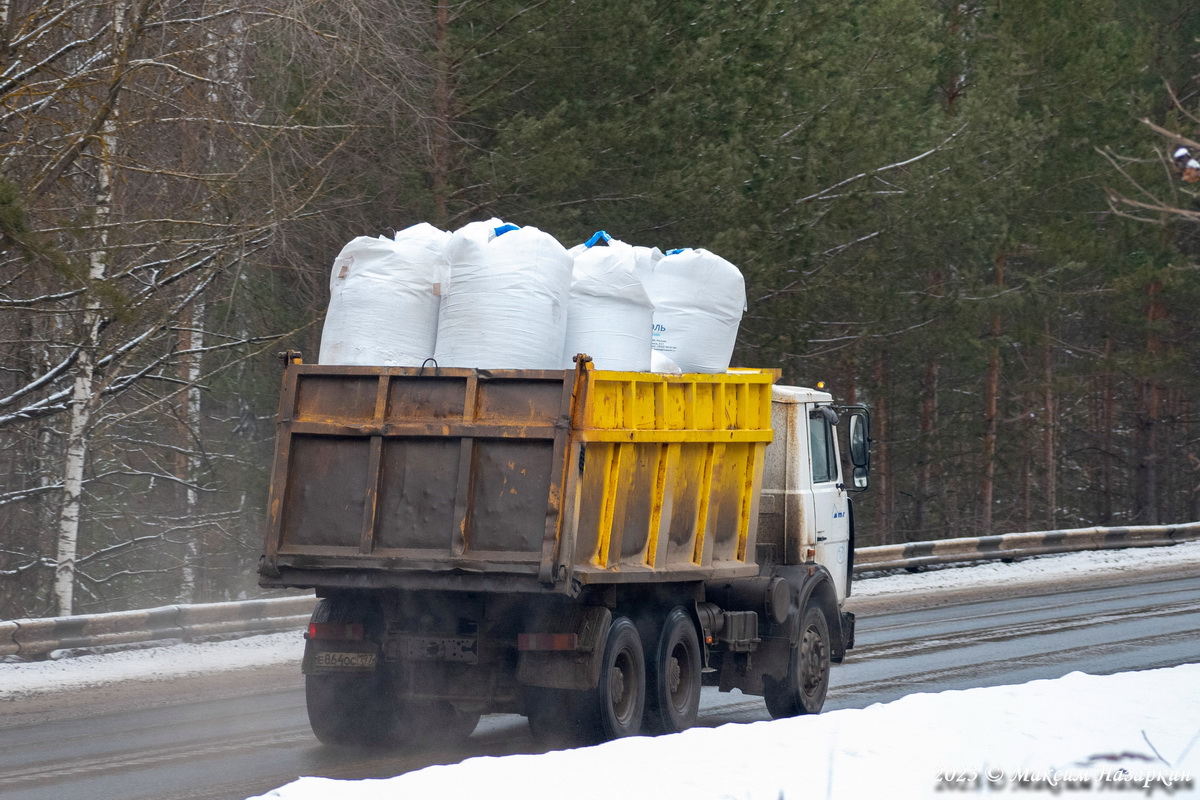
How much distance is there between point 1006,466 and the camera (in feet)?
111

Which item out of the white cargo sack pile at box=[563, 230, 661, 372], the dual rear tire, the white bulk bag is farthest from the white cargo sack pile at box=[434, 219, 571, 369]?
the dual rear tire

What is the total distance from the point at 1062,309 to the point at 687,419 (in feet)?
74.6

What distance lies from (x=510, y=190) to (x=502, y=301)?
9462 mm

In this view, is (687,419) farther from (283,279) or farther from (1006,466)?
(1006,466)

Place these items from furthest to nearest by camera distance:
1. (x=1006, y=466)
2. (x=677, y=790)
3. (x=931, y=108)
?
1. (x=1006, y=466)
2. (x=931, y=108)
3. (x=677, y=790)

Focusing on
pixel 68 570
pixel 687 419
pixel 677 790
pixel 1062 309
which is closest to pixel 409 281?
pixel 687 419

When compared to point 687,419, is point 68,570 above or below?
below

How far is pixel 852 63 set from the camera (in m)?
21.9

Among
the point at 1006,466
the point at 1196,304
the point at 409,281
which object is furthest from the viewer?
the point at 1006,466

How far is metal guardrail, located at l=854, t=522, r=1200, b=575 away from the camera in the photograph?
64.4 feet

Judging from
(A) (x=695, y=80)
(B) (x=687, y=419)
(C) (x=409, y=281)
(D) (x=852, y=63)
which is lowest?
(B) (x=687, y=419)

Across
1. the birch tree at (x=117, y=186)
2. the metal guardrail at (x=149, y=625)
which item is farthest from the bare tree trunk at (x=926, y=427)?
the metal guardrail at (x=149, y=625)

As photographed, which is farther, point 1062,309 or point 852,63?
point 1062,309

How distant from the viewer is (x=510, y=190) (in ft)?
56.1
